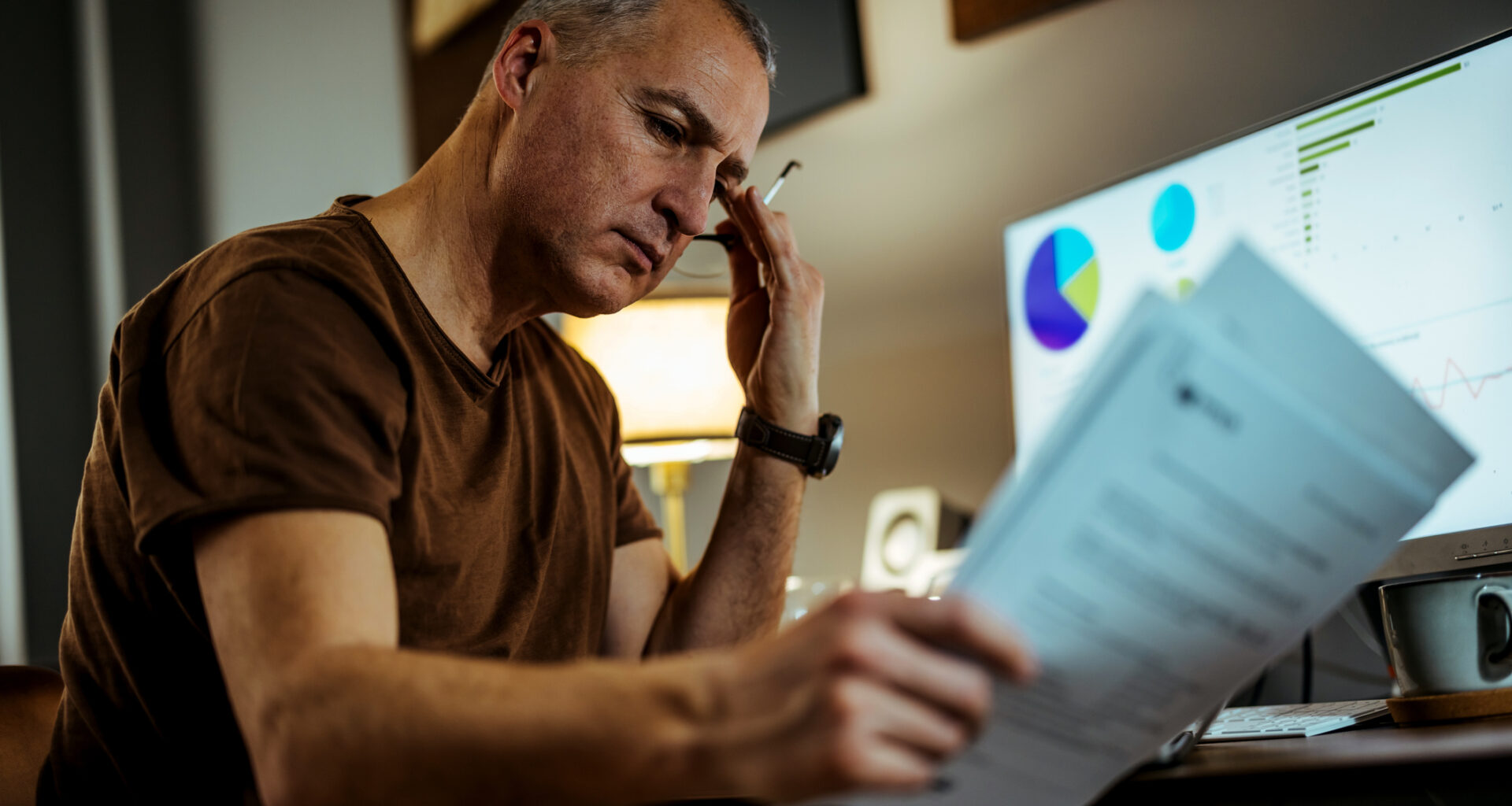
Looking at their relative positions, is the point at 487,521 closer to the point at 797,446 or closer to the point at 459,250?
the point at 459,250

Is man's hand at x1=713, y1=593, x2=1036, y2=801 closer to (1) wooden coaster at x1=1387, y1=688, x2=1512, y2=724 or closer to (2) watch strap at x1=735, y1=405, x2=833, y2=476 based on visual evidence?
(1) wooden coaster at x1=1387, y1=688, x2=1512, y2=724

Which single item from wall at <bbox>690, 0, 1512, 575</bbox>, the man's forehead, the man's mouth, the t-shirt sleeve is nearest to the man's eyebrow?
the man's forehead

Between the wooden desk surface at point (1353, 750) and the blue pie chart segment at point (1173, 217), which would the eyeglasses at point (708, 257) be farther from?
the wooden desk surface at point (1353, 750)

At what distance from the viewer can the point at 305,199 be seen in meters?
3.09

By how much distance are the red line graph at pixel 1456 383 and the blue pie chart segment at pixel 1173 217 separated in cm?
29

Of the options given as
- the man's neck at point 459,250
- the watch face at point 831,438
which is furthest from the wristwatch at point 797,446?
the man's neck at point 459,250

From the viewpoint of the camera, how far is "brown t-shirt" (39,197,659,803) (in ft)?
2.24

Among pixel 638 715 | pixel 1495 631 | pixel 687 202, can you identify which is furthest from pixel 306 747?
pixel 1495 631

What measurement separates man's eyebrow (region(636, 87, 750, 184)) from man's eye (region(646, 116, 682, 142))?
1 cm

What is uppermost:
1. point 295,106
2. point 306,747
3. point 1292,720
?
point 295,106

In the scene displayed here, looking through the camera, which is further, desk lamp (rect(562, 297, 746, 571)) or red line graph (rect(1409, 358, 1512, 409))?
desk lamp (rect(562, 297, 746, 571))

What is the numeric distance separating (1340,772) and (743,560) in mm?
785

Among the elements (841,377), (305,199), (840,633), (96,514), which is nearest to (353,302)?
(96,514)

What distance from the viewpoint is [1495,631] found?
31.0 inches
